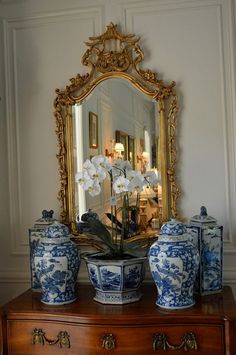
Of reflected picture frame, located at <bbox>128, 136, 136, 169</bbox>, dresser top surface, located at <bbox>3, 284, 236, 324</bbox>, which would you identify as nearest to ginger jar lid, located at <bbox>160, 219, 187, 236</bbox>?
dresser top surface, located at <bbox>3, 284, 236, 324</bbox>

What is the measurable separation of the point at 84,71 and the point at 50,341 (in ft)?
4.72

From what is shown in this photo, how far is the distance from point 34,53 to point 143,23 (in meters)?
0.66

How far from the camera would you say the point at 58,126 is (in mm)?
2389

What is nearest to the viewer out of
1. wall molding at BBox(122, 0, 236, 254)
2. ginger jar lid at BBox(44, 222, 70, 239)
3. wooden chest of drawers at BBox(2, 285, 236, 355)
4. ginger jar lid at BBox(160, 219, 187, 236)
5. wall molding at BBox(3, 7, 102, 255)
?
wooden chest of drawers at BBox(2, 285, 236, 355)

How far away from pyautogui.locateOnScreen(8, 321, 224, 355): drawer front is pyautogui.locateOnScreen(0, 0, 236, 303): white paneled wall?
54cm

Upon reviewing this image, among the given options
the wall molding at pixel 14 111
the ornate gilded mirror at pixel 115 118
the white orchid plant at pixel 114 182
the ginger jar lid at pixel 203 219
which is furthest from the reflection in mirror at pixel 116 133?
the wall molding at pixel 14 111

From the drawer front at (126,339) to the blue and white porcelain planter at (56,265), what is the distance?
0.15 m

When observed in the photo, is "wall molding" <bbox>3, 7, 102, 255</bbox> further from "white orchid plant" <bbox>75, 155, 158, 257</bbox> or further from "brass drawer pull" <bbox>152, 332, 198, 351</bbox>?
"brass drawer pull" <bbox>152, 332, 198, 351</bbox>

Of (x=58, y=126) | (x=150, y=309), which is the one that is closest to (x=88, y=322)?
(x=150, y=309)

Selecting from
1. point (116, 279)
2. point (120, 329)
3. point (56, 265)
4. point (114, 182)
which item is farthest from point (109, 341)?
point (114, 182)

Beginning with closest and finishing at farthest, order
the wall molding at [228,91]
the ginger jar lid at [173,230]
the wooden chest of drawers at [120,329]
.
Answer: the wooden chest of drawers at [120,329] → the ginger jar lid at [173,230] → the wall molding at [228,91]

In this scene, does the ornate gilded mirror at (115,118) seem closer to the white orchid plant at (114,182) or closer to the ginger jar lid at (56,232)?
the white orchid plant at (114,182)

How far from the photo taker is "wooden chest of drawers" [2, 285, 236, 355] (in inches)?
68.0

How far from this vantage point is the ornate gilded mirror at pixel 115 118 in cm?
227
